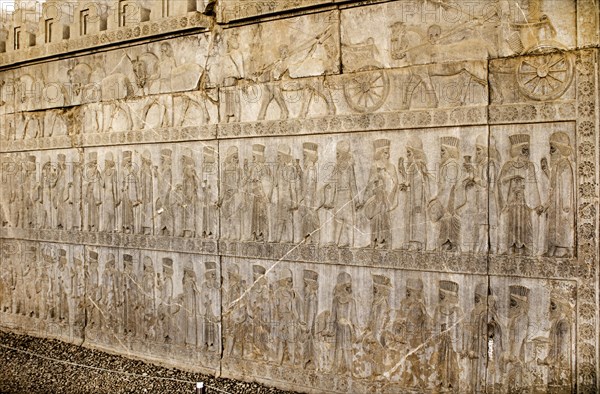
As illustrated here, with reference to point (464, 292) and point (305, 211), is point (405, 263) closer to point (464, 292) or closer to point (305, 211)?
point (464, 292)

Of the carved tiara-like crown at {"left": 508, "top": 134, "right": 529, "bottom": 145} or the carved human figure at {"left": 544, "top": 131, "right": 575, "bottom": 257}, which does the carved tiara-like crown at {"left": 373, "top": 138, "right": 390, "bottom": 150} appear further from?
the carved human figure at {"left": 544, "top": 131, "right": 575, "bottom": 257}

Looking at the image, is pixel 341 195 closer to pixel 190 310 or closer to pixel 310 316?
pixel 310 316

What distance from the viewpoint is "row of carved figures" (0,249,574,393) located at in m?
3.66

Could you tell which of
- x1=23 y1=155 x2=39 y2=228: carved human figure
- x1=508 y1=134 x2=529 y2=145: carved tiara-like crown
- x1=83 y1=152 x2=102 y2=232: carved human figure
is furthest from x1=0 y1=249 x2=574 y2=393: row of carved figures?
x1=508 y1=134 x2=529 y2=145: carved tiara-like crown

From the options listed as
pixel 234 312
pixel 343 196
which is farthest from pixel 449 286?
pixel 234 312

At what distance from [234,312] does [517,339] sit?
2.42 m

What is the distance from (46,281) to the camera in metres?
5.96

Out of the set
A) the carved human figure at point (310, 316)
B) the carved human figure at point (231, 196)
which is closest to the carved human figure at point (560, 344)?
the carved human figure at point (310, 316)

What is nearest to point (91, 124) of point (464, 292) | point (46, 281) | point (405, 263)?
point (46, 281)

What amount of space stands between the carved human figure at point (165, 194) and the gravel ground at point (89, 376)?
1.38 meters

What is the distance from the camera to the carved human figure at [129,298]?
17.3 ft

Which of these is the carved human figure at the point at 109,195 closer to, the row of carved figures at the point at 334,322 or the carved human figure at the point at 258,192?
the row of carved figures at the point at 334,322

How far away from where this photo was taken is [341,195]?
13.8 ft

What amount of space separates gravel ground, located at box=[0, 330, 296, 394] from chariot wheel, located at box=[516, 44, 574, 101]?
3168mm
